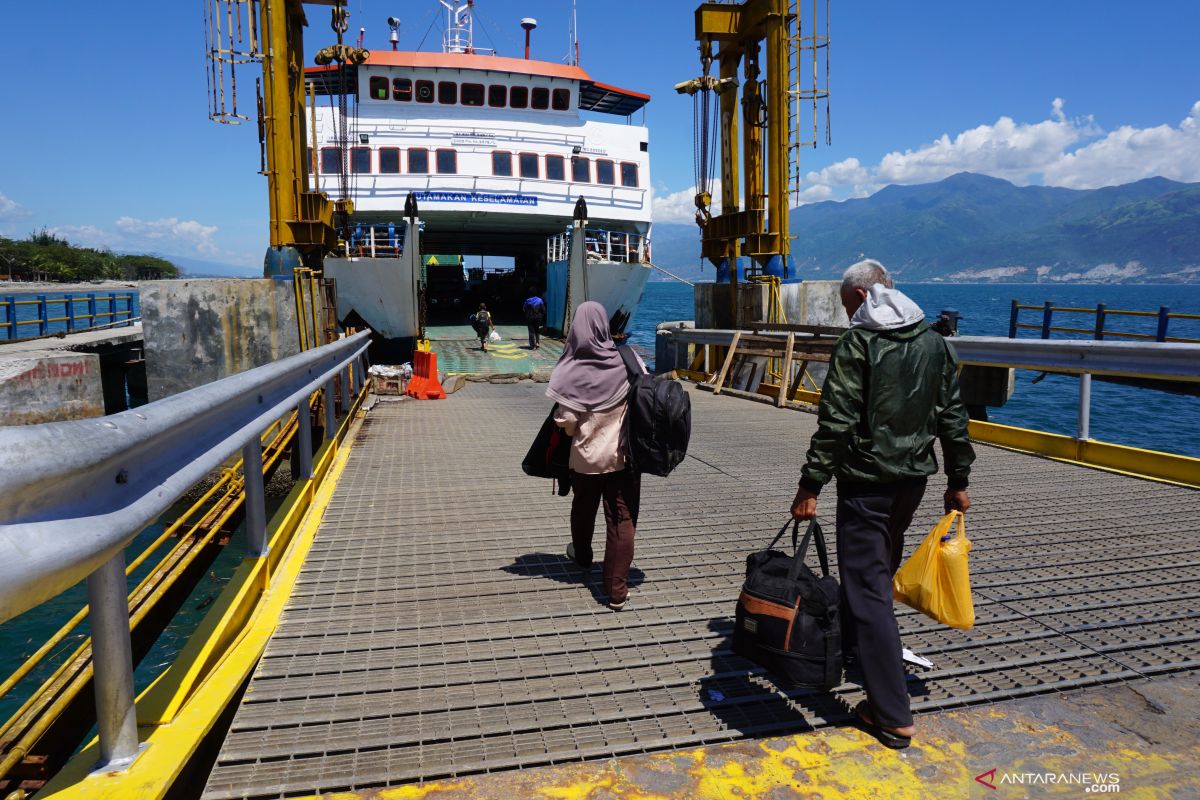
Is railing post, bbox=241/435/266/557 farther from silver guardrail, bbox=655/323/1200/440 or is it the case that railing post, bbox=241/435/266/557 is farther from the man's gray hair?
silver guardrail, bbox=655/323/1200/440

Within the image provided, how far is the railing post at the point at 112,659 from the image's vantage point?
1977mm

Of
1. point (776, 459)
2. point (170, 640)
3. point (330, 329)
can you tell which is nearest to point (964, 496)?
point (776, 459)

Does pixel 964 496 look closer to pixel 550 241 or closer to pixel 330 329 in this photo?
pixel 330 329

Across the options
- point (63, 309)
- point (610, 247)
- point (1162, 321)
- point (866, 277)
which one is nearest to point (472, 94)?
point (610, 247)

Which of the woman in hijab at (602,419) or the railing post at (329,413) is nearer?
the woman in hijab at (602,419)

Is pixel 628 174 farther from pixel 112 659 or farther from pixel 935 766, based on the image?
pixel 112 659

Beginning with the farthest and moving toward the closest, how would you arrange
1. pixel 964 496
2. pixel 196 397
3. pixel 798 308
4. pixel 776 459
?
pixel 798 308
pixel 776 459
pixel 964 496
pixel 196 397

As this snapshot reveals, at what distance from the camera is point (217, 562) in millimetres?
8375

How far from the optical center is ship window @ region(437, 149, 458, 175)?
69.9 ft

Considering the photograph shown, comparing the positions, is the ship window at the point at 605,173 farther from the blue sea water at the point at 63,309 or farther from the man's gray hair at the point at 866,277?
the man's gray hair at the point at 866,277

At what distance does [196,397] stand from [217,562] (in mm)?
6553

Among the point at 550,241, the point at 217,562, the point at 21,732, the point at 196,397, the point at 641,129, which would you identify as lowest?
the point at 217,562

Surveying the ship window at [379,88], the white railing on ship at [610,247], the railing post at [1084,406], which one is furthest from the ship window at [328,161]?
the railing post at [1084,406]

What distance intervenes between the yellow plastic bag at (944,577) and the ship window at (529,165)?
20375 mm
